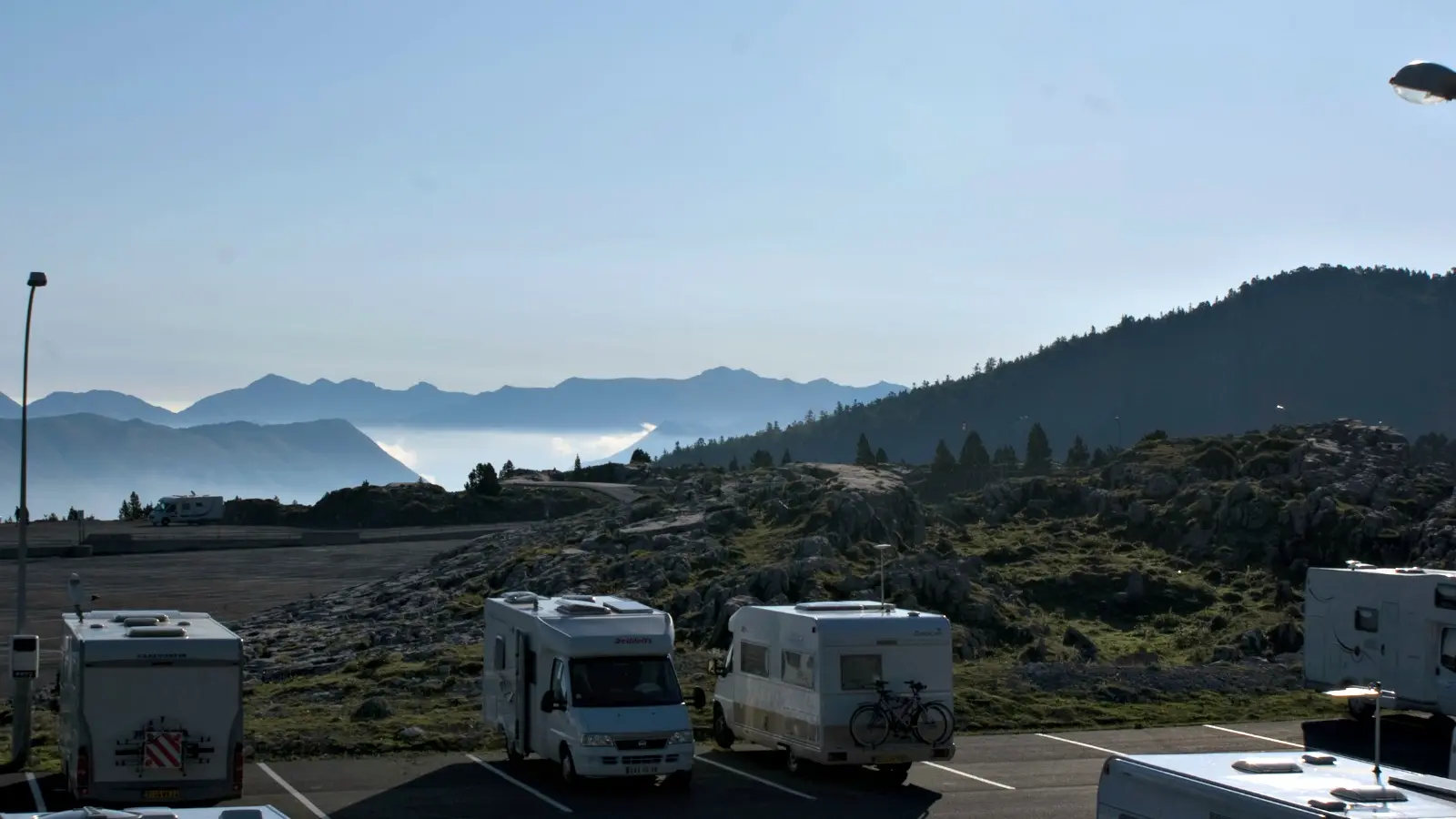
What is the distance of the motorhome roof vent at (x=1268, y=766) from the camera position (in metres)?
10.5

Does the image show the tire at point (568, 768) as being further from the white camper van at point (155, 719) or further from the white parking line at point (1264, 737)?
the white parking line at point (1264, 737)

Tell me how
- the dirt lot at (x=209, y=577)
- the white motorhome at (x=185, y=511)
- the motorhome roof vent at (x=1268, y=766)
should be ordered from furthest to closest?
the white motorhome at (x=185, y=511)
the dirt lot at (x=209, y=577)
the motorhome roof vent at (x=1268, y=766)

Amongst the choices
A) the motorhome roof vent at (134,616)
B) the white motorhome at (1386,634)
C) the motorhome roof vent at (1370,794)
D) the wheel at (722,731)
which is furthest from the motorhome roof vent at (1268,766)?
the white motorhome at (1386,634)

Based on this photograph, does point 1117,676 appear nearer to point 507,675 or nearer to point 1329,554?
point 507,675

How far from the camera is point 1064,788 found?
21500 millimetres

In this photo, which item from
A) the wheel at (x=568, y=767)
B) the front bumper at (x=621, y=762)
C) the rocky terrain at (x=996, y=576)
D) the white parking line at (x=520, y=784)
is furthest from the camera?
the rocky terrain at (x=996, y=576)

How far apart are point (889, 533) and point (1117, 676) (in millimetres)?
16981

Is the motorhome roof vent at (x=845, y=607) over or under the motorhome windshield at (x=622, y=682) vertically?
over

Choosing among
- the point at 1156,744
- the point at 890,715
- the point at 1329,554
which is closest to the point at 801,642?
the point at 890,715

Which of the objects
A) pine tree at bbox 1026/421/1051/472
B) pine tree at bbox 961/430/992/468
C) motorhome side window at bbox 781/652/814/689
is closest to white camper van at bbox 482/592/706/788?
motorhome side window at bbox 781/652/814/689

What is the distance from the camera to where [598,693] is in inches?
822

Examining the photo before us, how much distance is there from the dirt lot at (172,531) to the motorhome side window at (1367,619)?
57424 mm

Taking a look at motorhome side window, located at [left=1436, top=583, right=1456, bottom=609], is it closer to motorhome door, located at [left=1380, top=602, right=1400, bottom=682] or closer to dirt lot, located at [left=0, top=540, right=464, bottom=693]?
motorhome door, located at [left=1380, top=602, right=1400, bottom=682]

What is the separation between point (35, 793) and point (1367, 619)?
24.5m
